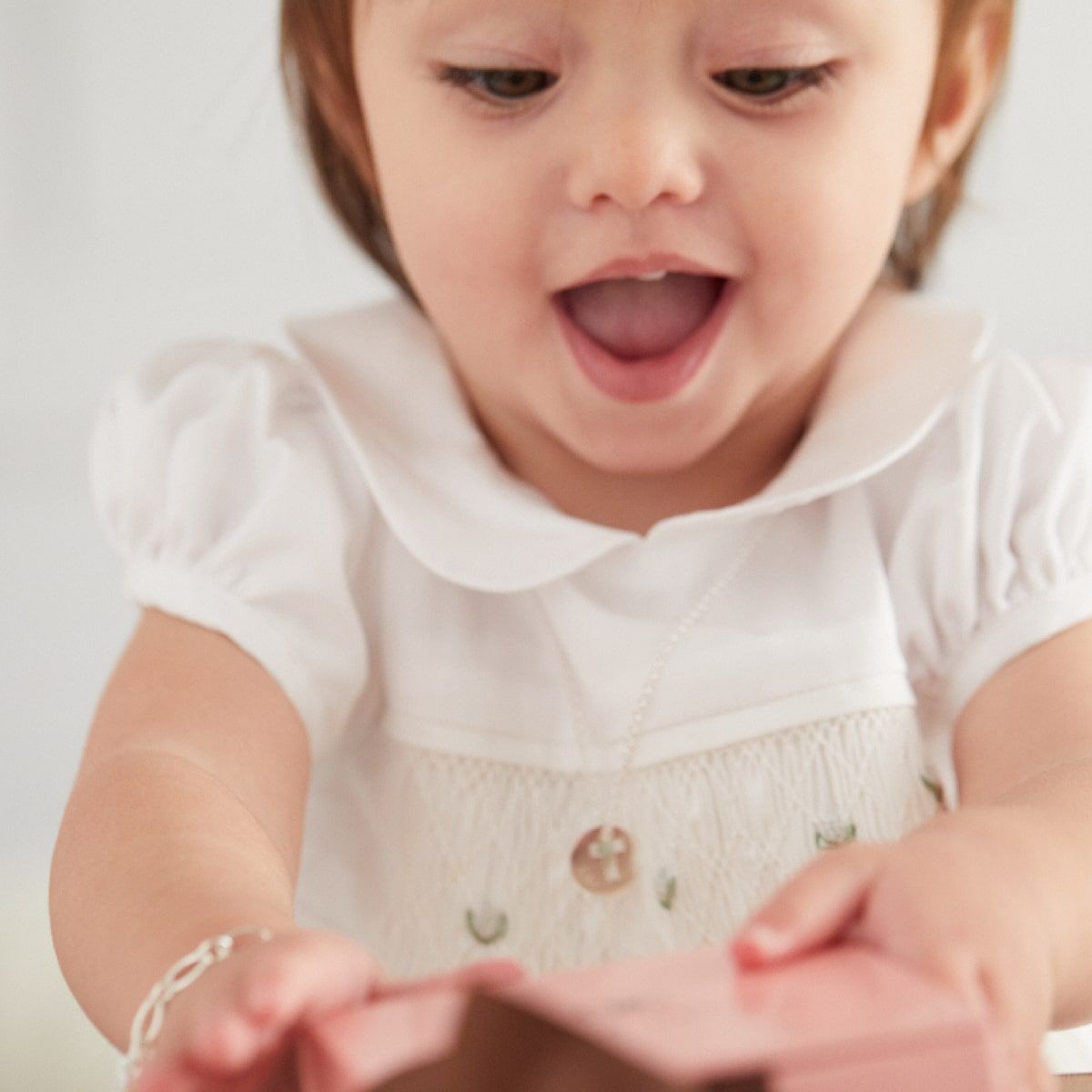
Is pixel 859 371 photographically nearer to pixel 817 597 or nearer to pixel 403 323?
pixel 817 597

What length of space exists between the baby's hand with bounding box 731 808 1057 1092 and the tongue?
295 mm

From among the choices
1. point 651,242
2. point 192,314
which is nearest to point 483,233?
point 651,242

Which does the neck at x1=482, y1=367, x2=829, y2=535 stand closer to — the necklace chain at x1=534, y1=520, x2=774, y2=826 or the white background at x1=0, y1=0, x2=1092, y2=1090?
the necklace chain at x1=534, y1=520, x2=774, y2=826

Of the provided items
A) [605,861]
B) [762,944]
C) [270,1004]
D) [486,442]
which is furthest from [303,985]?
[486,442]

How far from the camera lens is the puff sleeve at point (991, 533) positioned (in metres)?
0.74

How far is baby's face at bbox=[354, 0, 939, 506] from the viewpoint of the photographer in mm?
649

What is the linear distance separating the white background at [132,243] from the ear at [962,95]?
531 mm

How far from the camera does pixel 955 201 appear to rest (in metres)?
0.98

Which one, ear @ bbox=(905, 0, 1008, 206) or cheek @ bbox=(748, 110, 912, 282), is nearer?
cheek @ bbox=(748, 110, 912, 282)

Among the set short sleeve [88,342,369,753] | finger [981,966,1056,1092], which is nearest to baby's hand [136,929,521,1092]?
finger [981,966,1056,1092]

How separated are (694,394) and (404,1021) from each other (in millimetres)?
383

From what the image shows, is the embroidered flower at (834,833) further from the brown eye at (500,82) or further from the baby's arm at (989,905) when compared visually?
the brown eye at (500,82)

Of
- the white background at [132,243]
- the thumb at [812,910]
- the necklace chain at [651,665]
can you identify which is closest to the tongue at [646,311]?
the necklace chain at [651,665]

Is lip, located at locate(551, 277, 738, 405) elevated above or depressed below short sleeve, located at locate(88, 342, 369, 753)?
above
